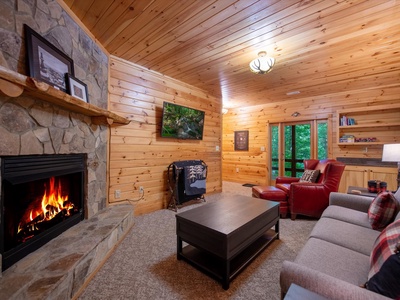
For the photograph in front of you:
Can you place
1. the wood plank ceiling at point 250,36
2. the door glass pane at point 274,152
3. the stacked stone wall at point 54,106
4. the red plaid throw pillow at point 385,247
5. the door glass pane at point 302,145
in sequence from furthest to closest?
the door glass pane at point 274,152
the door glass pane at point 302,145
the wood plank ceiling at point 250,36
the stacked stone wall at point 54,106
the red plaid throw pillow at point 385,247

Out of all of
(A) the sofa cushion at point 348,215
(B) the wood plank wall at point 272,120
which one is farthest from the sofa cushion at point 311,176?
(B) the wood plank wall at point 272,120

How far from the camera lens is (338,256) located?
4.08ft

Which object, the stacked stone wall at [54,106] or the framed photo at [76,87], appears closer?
the stacked stone wall at [54,106]

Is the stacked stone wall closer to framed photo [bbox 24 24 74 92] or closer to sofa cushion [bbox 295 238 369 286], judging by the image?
framed photo [bbox 24 24 74 92]

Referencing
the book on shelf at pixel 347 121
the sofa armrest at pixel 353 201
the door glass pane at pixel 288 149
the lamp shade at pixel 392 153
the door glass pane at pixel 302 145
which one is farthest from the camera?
the door glass pane at pixel 288 149

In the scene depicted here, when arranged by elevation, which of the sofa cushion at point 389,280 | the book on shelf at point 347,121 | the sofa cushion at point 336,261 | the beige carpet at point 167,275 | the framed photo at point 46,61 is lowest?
the beige carpet at point 167,275

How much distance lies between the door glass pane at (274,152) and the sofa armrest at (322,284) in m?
4.96

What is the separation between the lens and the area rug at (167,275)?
1.47 m

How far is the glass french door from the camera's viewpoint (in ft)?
15.9

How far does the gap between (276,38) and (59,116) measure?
8.53ft

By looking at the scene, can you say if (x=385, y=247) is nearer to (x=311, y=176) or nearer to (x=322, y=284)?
(x=322, y=284)

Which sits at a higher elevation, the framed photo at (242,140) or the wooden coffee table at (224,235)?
the framed photo at (242,140)

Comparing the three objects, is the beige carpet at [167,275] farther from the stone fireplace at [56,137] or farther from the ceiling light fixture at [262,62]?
the ceiling light fixture at [262,62]

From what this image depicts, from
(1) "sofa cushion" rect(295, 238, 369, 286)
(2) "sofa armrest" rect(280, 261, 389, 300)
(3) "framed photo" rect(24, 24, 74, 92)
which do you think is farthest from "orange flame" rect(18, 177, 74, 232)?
(1) "sofa cushion" rect(295, 238, 369, 286)
